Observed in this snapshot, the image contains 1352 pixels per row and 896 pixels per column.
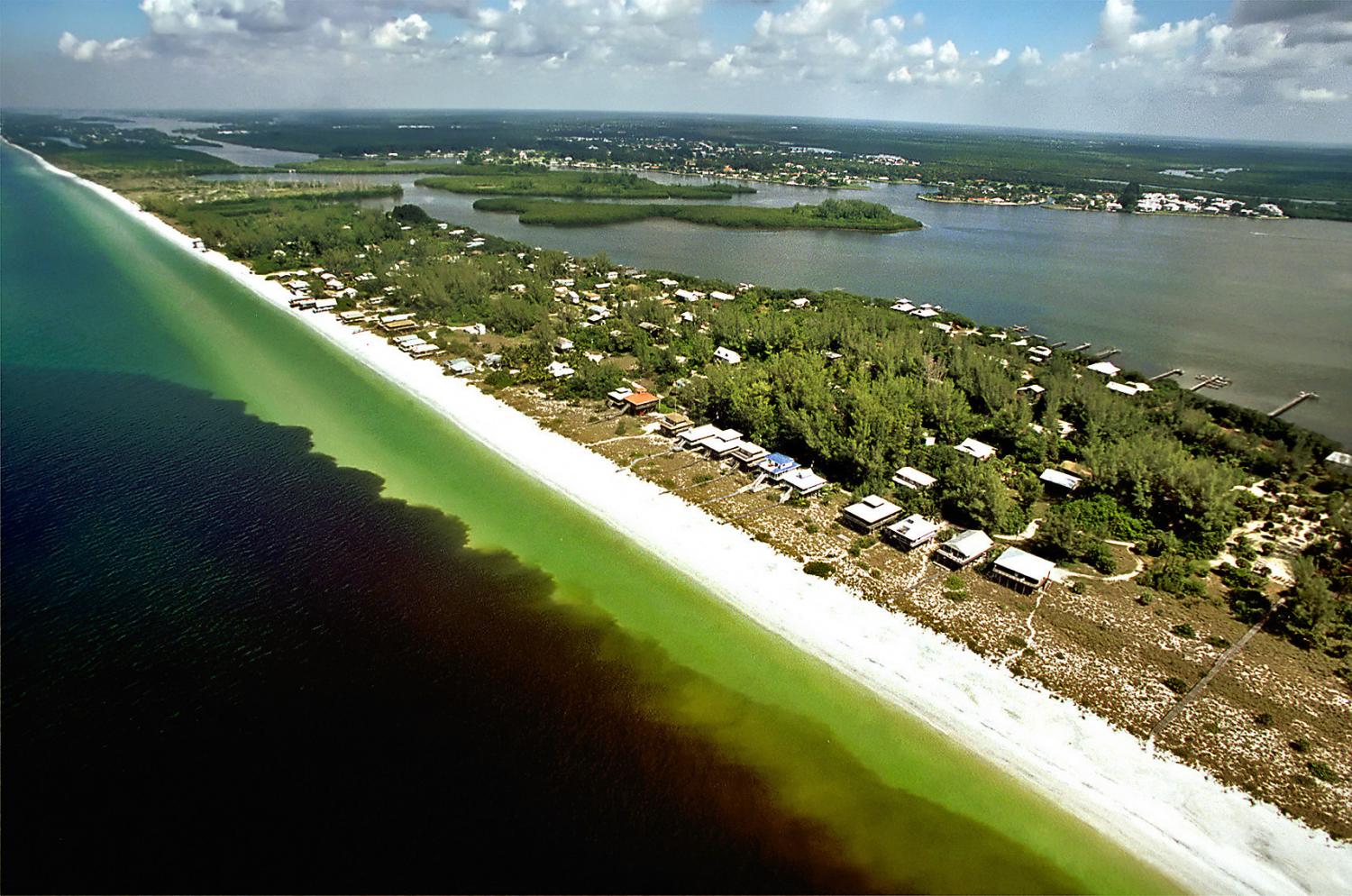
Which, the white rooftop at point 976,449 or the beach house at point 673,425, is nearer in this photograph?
the white rooftop at point 976,449

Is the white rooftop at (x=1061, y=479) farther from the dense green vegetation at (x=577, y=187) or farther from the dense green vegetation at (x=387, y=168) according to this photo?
the dense green vegetation at (x=387, y=168)

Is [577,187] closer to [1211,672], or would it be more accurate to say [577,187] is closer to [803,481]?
[803,481]

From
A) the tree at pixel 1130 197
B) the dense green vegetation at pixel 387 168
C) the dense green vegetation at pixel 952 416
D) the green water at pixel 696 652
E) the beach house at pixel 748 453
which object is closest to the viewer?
the green water at pixel 696 652

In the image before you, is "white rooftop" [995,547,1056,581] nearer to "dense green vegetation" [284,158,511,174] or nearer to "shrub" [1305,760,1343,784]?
"shrub" [1305,760,1343,784]

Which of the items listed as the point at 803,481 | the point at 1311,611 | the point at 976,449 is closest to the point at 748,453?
the point at 803,481

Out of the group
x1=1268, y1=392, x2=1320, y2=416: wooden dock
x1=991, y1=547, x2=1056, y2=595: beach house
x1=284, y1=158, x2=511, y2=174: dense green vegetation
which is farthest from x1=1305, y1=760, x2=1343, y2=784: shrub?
x1=284, y1=158, x2=511, y2=174: dense green vegetation

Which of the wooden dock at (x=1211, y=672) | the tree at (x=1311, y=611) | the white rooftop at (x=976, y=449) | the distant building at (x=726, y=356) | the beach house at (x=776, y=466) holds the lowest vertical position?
the wooden dock at (x=1211, y=672)

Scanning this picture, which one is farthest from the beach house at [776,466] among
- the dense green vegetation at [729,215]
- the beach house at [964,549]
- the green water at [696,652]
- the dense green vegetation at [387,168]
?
the dense green vegetation at [387,168]

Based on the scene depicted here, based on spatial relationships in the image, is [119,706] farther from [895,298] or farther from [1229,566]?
[895,298]
